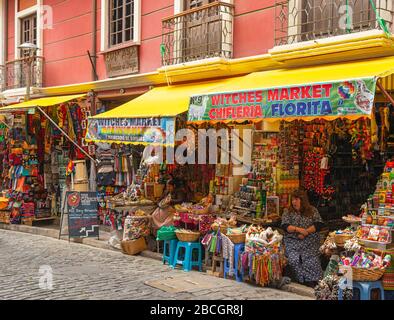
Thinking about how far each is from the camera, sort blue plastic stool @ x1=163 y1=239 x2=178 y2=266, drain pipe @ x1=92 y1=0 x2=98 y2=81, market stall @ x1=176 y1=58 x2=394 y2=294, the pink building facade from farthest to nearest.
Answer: drain pipe @ x1=92 y1=0 x2=98 y2=81, blue plastic stool @ x1=163 y1=239 x2=178 y2=266, the pink building facade, market stall @ x1=176 y1=58 x2=394 y2=294

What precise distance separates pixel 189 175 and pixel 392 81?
470 centimetres

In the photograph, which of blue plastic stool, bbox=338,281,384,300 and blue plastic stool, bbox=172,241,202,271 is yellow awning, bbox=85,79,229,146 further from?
blue plastic stool, bbox=338,281,384,300

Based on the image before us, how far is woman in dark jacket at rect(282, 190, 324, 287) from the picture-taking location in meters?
7.48

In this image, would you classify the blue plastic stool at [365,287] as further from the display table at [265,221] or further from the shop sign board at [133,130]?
the shop sign board at [133,130]

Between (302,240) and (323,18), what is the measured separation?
3.53 meters

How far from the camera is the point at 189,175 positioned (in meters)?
11.0

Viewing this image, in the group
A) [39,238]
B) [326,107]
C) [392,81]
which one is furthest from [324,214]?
[39,238]

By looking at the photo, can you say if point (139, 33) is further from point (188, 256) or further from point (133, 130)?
point (188, 256)

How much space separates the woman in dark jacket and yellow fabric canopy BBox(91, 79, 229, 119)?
2.42m

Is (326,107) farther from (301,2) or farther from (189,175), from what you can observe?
(189,175)

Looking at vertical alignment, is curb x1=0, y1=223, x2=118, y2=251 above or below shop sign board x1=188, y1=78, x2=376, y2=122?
below

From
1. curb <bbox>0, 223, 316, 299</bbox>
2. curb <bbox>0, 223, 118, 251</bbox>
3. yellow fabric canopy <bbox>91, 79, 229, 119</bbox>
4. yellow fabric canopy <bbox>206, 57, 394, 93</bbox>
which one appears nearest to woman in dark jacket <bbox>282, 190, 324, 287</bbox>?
curb <bbox>0, 223, 316, 299</bbox>

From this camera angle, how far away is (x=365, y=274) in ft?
19.9

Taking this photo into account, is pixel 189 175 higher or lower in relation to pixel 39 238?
higher
